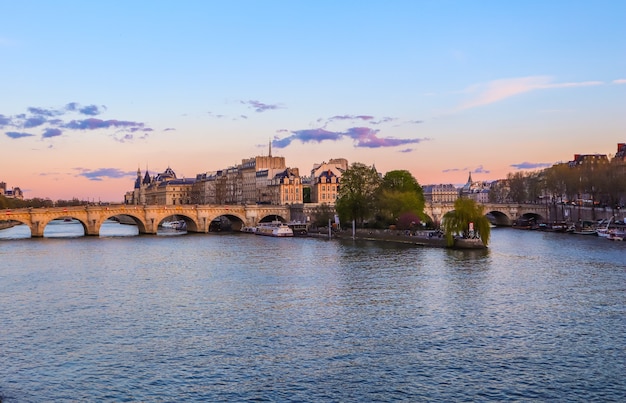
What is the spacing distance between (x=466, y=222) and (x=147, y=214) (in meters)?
49.3

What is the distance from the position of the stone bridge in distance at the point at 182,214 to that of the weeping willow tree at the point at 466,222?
3521cm

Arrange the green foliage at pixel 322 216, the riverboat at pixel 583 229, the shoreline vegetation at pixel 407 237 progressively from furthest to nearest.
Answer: the green foliage at pixel 322 216, the riverboat at pixel 583 229, the shoreline vegetation at pixel 407 237

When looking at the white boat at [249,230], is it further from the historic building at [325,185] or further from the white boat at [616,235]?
the white boat at [616,235]

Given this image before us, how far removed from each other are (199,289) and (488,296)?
48.0 ft

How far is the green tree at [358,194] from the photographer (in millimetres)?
81875

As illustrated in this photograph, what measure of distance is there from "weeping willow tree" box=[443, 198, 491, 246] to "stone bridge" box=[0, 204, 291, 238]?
45648 millimetres

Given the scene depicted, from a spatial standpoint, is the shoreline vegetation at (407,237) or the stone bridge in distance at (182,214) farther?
the stone bridge in distance at (182,214)

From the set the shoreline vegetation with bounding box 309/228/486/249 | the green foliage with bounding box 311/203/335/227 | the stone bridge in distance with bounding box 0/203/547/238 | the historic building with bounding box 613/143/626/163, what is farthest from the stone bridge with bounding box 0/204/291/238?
the historic building with bounding box 613/143/626/163

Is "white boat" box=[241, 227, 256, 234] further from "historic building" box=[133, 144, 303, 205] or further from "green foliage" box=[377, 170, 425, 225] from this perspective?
"historic building" box=[133, 144, 303, 205]

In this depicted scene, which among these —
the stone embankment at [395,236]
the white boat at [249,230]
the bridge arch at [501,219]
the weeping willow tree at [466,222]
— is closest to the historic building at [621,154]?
the bridge arch at [501,219]

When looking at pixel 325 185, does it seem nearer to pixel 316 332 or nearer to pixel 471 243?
pixel 471 243

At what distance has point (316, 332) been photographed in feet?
84.6

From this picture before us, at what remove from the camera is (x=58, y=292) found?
117 feet

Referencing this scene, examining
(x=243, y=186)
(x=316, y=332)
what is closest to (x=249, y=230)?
(x=243, y=186)
